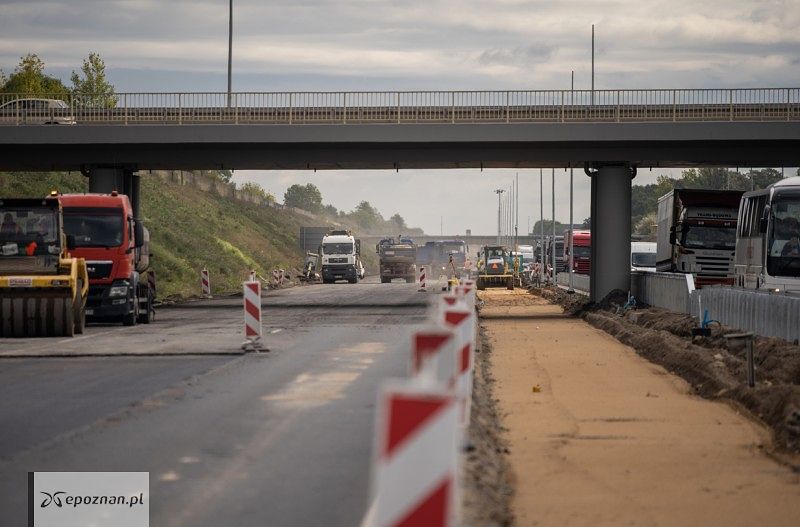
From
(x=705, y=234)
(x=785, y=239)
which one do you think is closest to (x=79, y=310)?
(x=785, y=239)

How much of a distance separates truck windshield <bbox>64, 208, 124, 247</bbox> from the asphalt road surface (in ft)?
15.0

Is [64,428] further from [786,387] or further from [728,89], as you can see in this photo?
[728,89]

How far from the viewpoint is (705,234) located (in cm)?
4503

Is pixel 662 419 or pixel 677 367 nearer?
pixel 662 419

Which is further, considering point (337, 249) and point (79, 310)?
point (337, 249)

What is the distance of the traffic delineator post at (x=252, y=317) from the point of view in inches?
939

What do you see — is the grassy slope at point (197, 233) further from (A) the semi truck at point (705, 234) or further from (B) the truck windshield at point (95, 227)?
(B) the truck windshield at point (95, 227)

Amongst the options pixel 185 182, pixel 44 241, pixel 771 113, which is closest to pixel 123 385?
pixel 44 241

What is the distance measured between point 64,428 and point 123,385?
180 inches

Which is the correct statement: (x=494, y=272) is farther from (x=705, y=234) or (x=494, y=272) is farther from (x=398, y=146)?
(x=398, y=146)

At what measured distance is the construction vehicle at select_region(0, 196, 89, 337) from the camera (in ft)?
91.0

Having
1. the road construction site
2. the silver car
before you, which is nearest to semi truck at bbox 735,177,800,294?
the road construction site

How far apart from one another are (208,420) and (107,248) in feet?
63.2

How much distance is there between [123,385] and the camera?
18.1 metres
